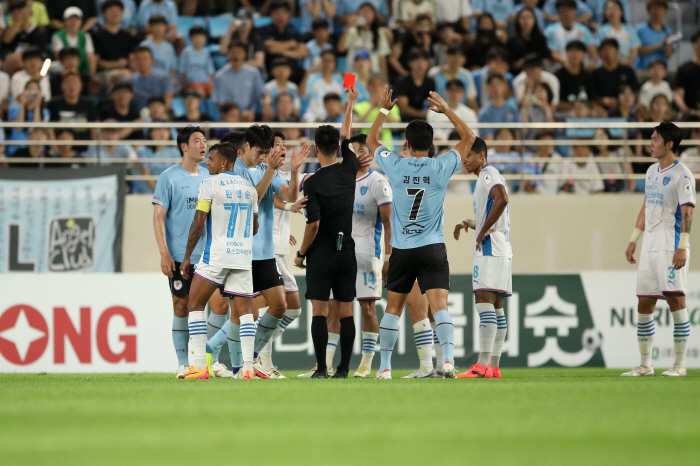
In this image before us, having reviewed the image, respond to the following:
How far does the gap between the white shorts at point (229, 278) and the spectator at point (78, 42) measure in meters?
9.33

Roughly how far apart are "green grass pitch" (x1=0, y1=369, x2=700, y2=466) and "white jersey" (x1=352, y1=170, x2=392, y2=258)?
240cm

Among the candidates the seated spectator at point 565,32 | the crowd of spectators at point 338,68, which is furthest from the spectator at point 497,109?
the seated spectator at point 565,32

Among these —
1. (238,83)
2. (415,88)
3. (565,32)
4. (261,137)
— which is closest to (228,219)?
(261,137)

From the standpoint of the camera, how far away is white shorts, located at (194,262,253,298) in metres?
8.76

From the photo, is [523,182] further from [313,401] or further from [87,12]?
[313,401]

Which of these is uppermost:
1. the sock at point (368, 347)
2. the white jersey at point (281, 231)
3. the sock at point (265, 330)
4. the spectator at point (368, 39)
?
the spectator at point (368, 39)

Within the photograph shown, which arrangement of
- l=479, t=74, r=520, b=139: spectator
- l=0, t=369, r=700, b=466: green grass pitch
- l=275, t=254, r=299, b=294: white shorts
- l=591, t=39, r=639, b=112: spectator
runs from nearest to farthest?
l=0, t=369, r=700, b=466: green grass pitch
l=275, t=254, r=299, b=294: white shorts
l=479, t=74, r=520, b=139: spectator
l=591, t=39, r=639, b=112: spectator

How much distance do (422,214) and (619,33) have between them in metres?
11.7

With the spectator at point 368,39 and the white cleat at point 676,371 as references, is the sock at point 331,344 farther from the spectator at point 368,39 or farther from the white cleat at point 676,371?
the spectator at point 368,39

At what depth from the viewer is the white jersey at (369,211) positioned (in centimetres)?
984

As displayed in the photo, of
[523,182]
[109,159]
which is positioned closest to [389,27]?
A: [523,182]

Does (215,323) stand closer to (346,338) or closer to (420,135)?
(346,338)

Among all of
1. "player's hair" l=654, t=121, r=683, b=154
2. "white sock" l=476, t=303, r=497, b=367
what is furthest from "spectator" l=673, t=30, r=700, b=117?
"white sock" l=476, t=303, r=497, b=367

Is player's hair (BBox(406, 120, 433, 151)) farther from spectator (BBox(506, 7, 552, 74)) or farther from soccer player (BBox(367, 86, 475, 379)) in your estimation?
spectator (BBox(506, 7, 552, 74))
